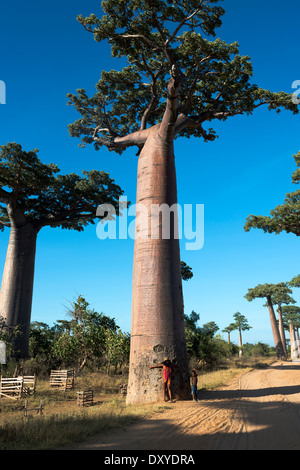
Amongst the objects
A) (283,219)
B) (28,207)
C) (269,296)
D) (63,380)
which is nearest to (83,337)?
(63,380)

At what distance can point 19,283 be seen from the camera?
18984 millimetres

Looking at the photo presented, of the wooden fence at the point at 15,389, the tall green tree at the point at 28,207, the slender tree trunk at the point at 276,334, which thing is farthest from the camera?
the slender tree trunk at the point at 276,334

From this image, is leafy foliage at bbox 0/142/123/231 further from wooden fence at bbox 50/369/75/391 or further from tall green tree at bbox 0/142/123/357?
wooden fence at bbox 50/369/75/391

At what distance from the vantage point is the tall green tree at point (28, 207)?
1834cm

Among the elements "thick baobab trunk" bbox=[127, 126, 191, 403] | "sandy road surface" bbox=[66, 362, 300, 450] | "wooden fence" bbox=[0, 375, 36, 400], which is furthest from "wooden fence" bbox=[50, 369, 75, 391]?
"sandy road surface" bbox=[66, 362, 300, 450]

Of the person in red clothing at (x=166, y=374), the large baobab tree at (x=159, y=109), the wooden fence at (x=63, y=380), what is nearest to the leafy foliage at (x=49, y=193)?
the large baobab tree at (x=159, y=109)

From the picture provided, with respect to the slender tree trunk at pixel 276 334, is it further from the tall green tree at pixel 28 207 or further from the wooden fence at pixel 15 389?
the wooden fence at pixel 15 389

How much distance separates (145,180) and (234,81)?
236 inches

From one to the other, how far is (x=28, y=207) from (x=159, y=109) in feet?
36.6

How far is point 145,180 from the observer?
11406 mm

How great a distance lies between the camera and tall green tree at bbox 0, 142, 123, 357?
60.2 ft

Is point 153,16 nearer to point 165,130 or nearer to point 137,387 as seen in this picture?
point 165,130

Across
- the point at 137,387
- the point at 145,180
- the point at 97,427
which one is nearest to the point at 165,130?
the point at 145,180

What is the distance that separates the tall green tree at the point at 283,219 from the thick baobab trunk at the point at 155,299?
28.6 feet
